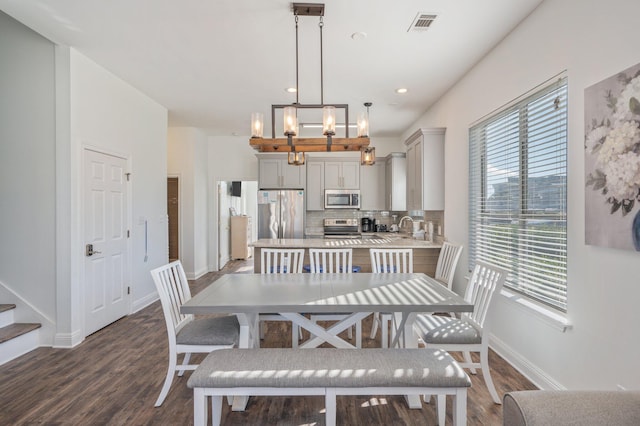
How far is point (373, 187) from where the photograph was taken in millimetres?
6680

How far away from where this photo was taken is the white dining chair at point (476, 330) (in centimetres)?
219

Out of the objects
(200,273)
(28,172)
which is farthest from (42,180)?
(200,273)

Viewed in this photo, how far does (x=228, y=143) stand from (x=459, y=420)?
6.35 meters

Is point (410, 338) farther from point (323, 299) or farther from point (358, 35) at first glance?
point (358, 35)

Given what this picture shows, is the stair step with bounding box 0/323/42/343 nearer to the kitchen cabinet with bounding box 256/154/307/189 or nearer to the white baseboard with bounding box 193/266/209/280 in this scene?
the white baseboard with bounding box 193/266/209/280

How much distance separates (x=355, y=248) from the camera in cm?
433

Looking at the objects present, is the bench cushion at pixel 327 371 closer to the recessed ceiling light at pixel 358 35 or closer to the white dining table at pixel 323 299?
the white dining table at pixel 323 299

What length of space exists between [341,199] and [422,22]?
4.09 metres

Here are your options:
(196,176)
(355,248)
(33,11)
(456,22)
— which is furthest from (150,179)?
(456,22)

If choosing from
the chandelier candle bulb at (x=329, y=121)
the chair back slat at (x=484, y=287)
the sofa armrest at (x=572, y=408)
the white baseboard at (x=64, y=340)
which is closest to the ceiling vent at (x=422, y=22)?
the chandelier candle bulb at (x=329, y=121)

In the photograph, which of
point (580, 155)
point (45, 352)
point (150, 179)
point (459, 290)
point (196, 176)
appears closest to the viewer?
point (580, 155)

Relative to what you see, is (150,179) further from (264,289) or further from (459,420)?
(459,420)

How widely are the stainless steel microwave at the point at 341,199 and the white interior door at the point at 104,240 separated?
3.55 meters

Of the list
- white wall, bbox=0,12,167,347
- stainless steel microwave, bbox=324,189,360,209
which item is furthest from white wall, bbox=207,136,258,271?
white wall, bbox=0,12,167,347
